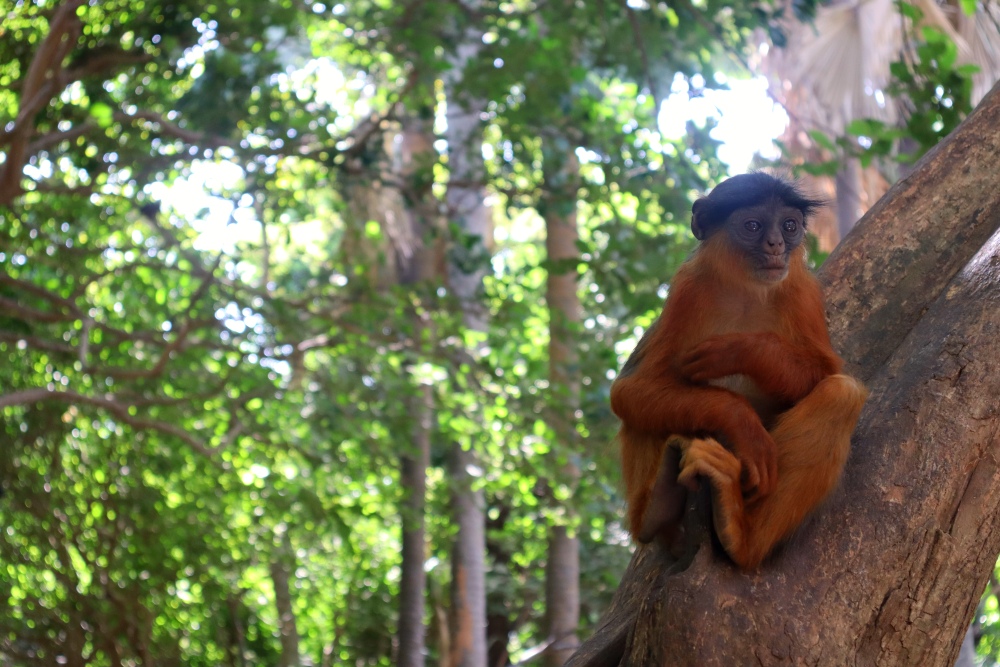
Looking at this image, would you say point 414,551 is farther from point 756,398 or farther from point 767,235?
point 767,235

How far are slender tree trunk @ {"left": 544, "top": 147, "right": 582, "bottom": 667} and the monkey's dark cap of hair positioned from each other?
142 inches

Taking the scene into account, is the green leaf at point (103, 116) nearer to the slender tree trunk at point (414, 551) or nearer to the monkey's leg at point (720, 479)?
the slender tree trunk at point (414, 551)

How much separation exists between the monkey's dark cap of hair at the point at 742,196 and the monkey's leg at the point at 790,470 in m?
0.74

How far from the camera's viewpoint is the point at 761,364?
9.48 ft

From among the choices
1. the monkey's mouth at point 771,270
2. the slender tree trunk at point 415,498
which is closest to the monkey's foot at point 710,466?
the monkey's mouth at point 771,270

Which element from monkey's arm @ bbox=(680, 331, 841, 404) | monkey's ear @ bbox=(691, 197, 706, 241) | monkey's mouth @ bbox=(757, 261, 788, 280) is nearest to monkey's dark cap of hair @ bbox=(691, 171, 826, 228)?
monkey's ear @ bbox=(691, 197, 706, 241)

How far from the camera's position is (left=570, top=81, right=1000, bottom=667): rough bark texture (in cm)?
228

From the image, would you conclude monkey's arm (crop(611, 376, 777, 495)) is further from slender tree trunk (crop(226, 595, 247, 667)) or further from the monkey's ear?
slender tree trunk (crop(226, 595, 247, 667))

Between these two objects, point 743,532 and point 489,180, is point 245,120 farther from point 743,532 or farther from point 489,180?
point 743,532

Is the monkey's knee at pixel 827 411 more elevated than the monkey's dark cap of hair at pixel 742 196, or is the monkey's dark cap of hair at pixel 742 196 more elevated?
the monkey's dark cap of hair at pixel 742 196

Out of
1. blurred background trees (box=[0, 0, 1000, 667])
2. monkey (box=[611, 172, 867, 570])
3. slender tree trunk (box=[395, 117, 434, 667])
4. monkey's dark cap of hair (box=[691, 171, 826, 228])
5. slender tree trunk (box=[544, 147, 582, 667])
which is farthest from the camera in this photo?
slender tree trunk (box=[395, 117, 434, 667])

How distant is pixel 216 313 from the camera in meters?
7.29

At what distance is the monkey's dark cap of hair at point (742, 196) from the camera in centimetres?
325

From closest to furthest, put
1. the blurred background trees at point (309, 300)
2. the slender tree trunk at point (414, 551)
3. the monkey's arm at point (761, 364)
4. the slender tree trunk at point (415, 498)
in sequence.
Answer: the monkey's arm at point (761, 364)
the blurred background trees at point (309, 300)
the slender tree trunk at point (415, 498)
the slender tree trunk at point (414, 551)
